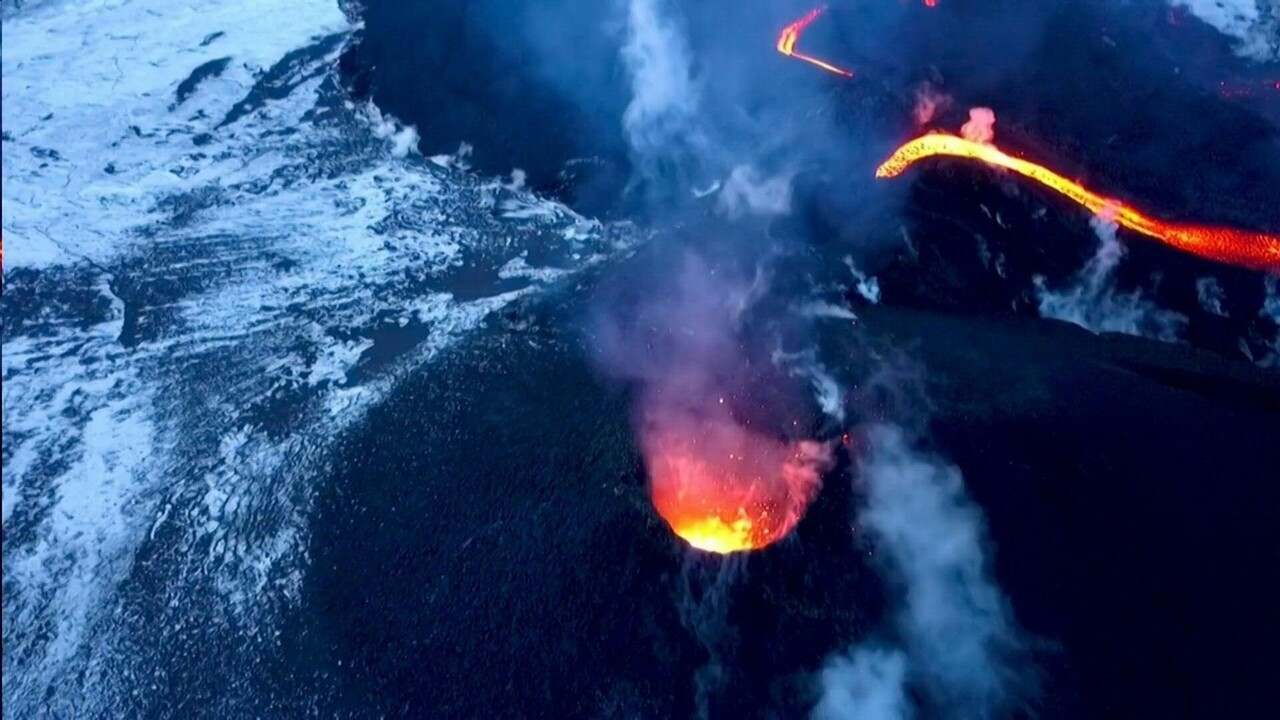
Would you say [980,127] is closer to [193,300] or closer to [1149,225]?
[1149,225]

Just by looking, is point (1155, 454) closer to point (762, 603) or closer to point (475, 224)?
point (762, 603)

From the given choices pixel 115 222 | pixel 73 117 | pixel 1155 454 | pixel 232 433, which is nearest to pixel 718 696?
pixel 1155 454

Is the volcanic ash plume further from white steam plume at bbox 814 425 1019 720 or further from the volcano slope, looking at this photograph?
white steam plume at bbox 814 425 1019 720

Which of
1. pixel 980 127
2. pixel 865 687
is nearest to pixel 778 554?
pixel 865 687

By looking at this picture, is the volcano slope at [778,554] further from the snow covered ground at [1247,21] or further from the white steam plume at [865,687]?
the snow covered ground at [1247,21]

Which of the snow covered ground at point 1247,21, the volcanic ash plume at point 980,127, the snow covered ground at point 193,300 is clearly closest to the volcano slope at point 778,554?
the snow covered ground at point 193,300
